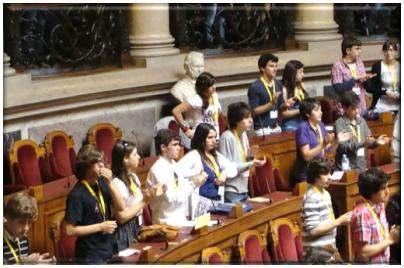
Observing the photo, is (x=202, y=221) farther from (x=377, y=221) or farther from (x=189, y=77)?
(x=189, y=77)

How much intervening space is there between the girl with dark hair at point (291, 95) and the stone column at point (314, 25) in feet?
4.72

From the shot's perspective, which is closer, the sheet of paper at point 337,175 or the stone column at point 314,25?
the sheet of paper at point 337,175

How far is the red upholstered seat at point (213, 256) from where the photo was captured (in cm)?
740

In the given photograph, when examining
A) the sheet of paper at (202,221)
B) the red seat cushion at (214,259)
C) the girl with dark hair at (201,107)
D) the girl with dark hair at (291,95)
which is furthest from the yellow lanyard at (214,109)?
the red seat cushion at (214,259)

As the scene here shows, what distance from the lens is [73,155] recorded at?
8828mm

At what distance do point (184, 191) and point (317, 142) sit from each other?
1417 millimetres

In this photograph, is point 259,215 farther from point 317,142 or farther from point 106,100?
point 106,100

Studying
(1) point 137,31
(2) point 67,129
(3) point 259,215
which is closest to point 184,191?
(3) point 259,215

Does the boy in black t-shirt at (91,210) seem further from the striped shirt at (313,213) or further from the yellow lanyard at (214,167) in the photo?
the striped shirt at (313,213)

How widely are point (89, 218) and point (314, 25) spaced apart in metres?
4.53

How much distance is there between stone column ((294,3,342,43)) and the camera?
11.3 metres

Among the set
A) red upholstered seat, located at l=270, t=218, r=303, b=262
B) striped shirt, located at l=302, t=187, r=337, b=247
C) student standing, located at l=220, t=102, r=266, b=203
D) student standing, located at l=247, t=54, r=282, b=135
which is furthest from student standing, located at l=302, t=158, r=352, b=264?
student standing, located at l=247, t=54, r=282, b=135

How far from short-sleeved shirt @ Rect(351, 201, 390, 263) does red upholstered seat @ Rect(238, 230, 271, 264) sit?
544 mm

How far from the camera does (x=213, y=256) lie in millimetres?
7469
